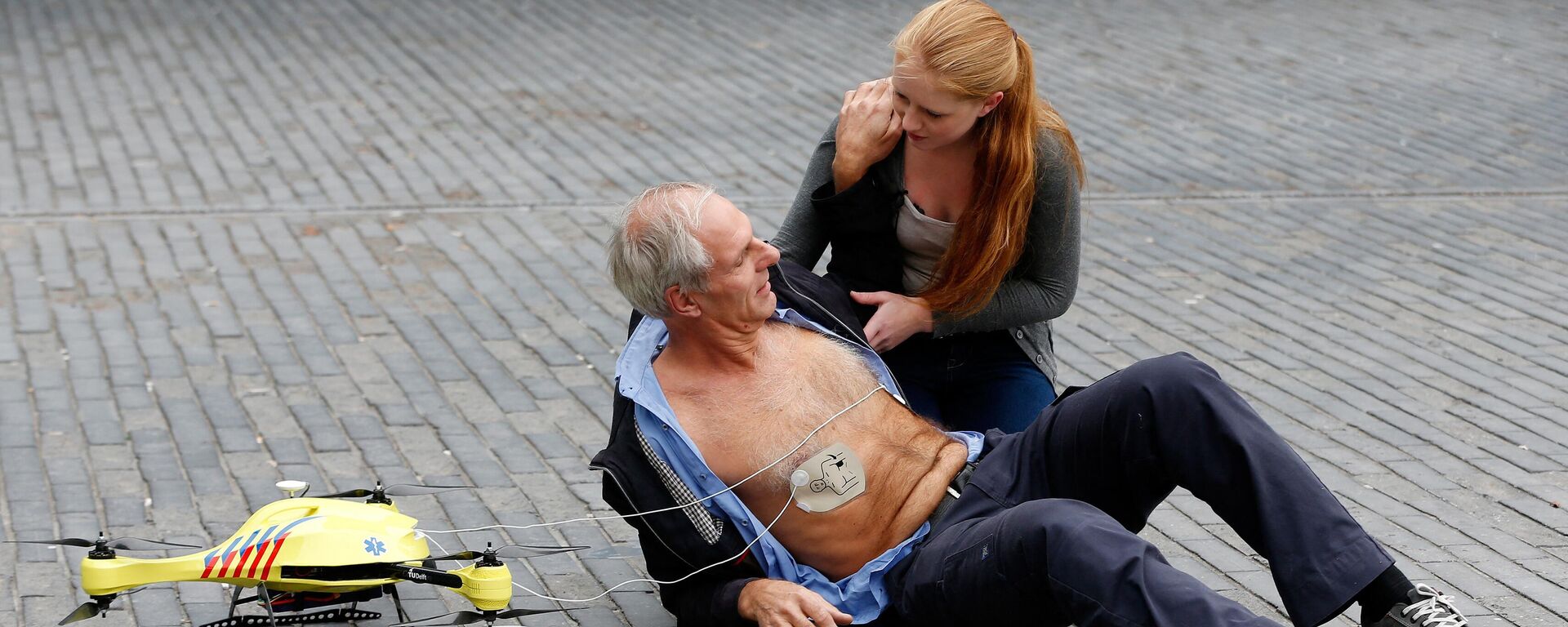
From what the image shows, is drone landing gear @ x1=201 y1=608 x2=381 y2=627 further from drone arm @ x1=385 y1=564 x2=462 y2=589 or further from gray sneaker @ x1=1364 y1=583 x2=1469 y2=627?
gray sneaker @ x1=1364 y1=583 x2=1469 y2=627

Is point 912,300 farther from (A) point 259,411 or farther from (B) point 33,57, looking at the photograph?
(B) point 33,57

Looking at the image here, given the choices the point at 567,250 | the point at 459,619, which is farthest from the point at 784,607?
the point at 567,250

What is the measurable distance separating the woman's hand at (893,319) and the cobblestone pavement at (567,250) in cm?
92

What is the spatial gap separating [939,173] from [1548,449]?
8.53 ft

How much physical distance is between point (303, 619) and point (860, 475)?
1319 mm

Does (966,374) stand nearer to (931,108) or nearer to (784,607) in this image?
(931,108)

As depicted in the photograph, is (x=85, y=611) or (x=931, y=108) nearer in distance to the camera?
(x=85, y=611)

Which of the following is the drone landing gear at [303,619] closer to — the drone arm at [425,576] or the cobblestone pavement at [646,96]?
the drone arm at [425,576]

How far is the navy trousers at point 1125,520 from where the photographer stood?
299 cm

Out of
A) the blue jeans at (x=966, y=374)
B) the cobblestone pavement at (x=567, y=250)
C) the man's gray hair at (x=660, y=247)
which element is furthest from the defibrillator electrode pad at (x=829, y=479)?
the cobblestone pavement at (x=567, y=250)

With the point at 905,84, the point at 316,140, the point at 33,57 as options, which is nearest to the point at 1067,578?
the point at 905,84

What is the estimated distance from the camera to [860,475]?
3.56m

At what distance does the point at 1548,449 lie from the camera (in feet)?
17.6

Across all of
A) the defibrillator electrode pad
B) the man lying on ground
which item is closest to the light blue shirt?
the man lying on ground
